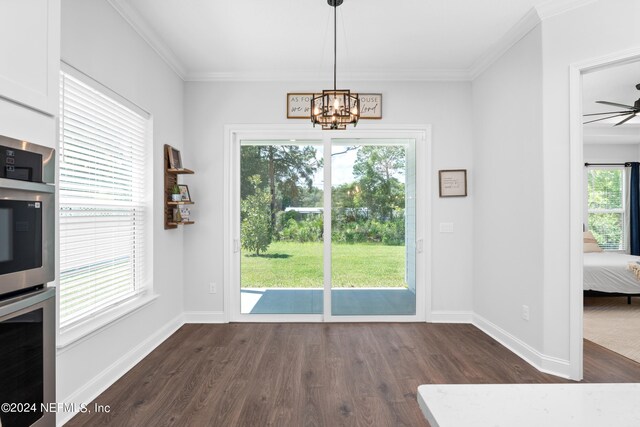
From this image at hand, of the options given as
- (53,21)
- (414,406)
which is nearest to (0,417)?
(53,21)

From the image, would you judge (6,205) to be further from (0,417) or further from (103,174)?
(103,174)

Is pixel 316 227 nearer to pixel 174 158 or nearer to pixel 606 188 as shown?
pixel 174 158

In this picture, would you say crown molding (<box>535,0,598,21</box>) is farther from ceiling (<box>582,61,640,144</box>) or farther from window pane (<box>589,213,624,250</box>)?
window pane (<box>589,213,624,250</box>)

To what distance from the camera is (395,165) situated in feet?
13.3

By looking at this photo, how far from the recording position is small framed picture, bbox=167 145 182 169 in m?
3.40

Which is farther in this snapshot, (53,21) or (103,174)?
(103,174)

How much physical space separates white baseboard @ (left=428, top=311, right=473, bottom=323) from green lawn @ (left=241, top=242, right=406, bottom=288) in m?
0.48

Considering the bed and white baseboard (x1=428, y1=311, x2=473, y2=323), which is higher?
the bed

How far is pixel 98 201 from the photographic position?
2.49 meters

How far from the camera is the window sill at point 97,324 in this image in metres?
2.08

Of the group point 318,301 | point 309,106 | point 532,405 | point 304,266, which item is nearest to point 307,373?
point 318,301

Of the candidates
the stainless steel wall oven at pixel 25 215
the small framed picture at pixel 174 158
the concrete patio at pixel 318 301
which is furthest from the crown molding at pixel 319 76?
the stainless steel wall oven at pixel 25 215

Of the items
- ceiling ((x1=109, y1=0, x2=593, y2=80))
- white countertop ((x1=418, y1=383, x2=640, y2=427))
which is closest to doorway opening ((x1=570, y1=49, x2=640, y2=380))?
ceiling ((x1=109, y1=0, x2=593, y2=80))

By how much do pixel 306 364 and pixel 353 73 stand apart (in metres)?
3.00
